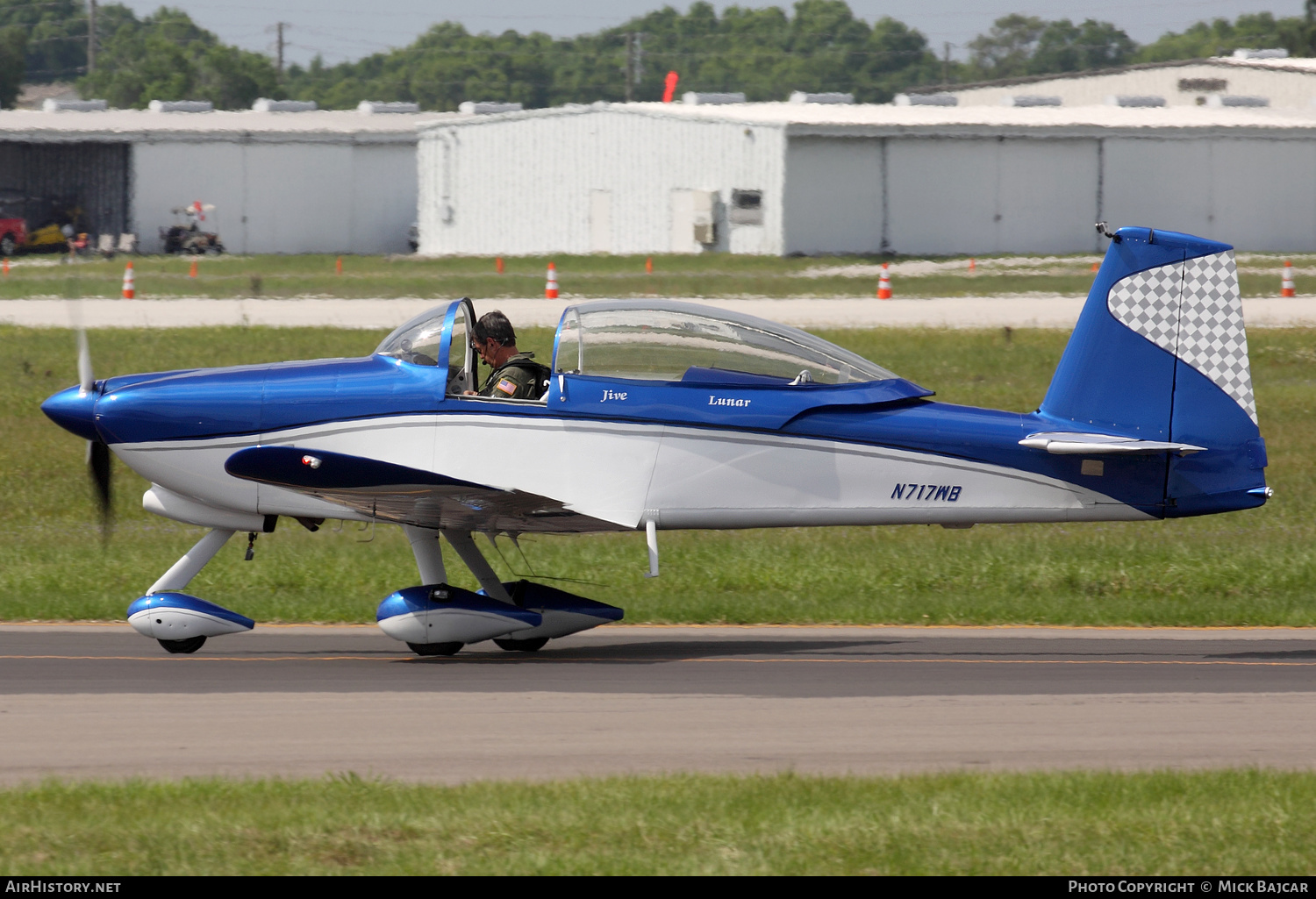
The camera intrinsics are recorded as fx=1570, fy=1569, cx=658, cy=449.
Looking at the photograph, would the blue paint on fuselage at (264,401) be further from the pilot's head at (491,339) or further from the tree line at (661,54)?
the tree line at (661,54)

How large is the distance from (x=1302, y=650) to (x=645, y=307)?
486cm

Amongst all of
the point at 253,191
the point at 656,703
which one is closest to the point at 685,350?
the point at 656,703

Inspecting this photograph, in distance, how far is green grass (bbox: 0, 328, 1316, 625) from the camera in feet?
38.2

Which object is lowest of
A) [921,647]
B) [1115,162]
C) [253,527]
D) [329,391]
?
[921,647]

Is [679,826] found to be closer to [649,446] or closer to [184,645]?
[649,446]

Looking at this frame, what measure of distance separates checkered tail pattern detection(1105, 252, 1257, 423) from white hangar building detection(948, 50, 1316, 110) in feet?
199

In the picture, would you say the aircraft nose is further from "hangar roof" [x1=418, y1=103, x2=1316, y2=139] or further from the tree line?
the tree line

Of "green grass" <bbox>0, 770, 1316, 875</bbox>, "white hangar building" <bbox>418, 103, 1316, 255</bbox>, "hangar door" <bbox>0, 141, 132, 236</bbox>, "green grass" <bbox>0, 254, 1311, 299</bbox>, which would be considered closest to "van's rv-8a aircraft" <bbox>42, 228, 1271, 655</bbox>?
"green grass" <bbox>0, 770, 1316, 875</bbox>

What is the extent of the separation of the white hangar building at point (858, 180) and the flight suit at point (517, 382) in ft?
121

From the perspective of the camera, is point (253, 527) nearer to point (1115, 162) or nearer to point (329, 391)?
point (329, 391)

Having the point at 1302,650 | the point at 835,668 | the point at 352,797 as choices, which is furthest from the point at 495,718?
the point at 1302,650

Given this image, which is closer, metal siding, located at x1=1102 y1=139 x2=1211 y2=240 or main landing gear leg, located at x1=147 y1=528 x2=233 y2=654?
main landing gear leg, located at x1=147 y1=528 x2=233 y2=654

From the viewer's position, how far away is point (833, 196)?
46594mm

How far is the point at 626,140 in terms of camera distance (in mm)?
49719
